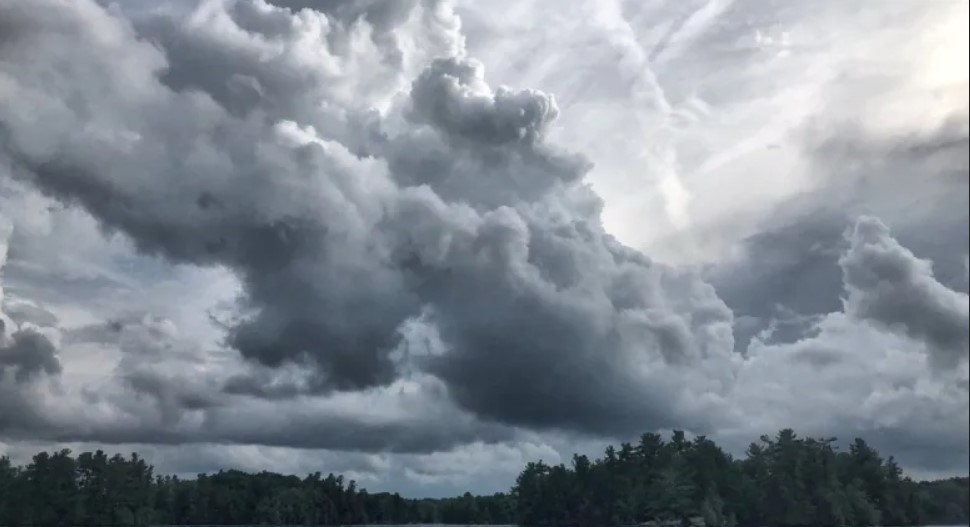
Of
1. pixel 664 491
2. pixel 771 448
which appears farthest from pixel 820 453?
pixel 664 491

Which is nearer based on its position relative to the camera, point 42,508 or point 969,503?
point 969,503

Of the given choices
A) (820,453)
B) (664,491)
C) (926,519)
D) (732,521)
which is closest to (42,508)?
(664,491)

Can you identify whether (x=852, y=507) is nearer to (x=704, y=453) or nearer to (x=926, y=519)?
(x=926, y=519)

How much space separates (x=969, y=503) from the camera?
76.6 meters

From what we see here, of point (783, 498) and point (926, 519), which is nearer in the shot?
point (926, 519)

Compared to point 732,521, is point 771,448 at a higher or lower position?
higher

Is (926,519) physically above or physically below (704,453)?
below

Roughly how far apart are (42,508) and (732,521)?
5641 inches

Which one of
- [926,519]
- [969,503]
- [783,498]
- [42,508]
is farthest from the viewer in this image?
[42,508]

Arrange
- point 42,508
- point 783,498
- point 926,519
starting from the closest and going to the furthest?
point 926,519 → point 783,498 → point 42,508

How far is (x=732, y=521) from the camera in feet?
611

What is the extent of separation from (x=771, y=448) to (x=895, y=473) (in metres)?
24.0

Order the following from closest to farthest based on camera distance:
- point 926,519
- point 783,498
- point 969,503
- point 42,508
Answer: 1. point 969,503
2. point 926,519
3. point 783,498
4. point 42,508

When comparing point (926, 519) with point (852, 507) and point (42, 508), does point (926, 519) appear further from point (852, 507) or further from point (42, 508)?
point (42, 508)
